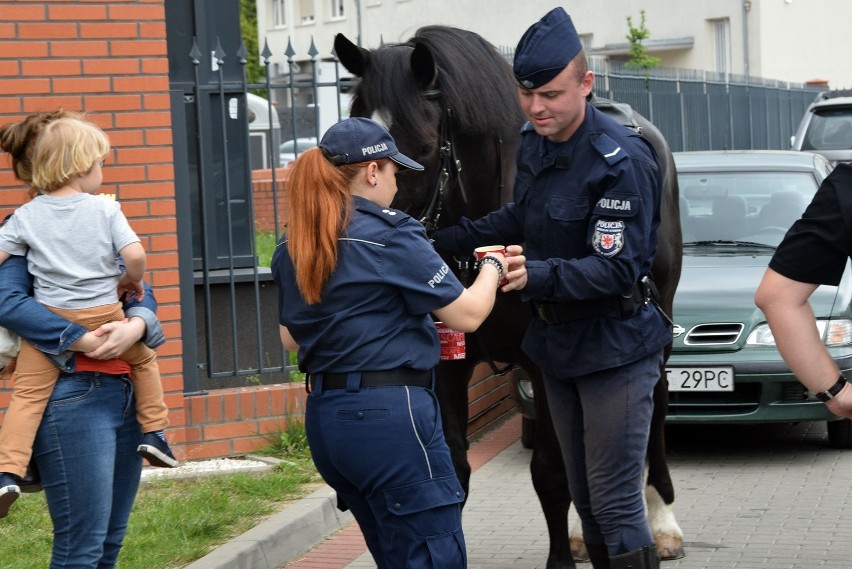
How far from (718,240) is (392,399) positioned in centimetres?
564

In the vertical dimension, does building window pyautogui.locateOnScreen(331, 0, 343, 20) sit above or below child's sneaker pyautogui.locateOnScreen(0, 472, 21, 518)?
above

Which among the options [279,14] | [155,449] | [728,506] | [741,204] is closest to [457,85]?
[155,449]

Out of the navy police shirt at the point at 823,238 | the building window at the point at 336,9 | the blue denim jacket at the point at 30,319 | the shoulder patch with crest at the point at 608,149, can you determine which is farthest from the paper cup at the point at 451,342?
the building window at the point at 336,9

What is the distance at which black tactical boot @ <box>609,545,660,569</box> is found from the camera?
14.1 feet

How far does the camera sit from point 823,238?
3.13 metres

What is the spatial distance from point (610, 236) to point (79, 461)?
1.77 metres

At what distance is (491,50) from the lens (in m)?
5.21

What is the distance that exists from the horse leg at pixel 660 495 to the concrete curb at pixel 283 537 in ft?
4.86

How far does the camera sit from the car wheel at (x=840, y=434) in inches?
319

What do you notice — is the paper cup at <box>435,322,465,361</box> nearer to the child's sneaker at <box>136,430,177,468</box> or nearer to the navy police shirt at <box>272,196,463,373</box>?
the navy police shirt at <box>272,196,463,373</box>

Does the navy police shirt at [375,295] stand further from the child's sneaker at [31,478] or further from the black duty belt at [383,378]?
the child's sneaker at [31,478]

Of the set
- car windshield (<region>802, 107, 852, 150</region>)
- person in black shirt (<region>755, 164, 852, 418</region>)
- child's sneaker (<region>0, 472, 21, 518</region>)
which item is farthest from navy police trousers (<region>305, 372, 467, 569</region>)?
car windshield (<region>802, 107, 852, 150</region>)

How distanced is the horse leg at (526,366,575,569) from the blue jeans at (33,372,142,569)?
1.66m

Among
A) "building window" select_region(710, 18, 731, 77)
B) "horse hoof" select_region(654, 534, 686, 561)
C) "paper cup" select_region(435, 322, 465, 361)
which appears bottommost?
"horse hoof" select_region(654, 534, 686, 561)
